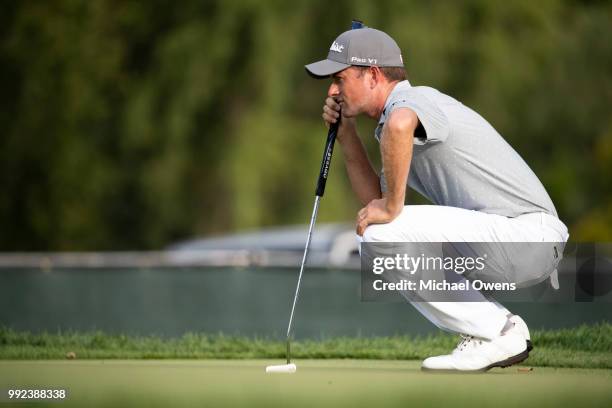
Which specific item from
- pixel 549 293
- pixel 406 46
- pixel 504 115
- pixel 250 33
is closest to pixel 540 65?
pixel 504 115

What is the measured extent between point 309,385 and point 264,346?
2032 millimetres

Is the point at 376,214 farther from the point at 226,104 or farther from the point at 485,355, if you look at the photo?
the point at 226,104

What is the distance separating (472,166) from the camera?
4496 mm

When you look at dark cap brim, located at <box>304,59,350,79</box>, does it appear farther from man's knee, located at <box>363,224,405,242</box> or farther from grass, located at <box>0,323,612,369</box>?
grass, located at <box>0,323,612,369</box>

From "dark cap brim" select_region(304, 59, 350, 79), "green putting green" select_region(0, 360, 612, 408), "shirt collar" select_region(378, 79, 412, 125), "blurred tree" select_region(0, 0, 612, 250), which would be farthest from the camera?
"blurred tree" select_region(0, 0, 612, 250)

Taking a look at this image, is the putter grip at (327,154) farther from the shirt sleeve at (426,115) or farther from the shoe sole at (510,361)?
the shoe sole at (510,361)

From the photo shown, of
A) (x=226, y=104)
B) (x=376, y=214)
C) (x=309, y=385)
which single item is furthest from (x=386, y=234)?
(x=226, y=104)

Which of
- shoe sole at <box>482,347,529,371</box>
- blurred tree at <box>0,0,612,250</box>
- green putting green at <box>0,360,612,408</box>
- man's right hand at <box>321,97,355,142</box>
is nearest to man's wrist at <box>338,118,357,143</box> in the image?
man's right hand at <box>321,97,355,142</box>

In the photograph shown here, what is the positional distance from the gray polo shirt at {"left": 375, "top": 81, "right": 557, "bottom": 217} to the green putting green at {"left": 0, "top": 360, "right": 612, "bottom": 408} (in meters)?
0.59

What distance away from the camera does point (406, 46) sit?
15188 millimetres

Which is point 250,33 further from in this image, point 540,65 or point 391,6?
point 540,65

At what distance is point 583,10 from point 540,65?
246 cm

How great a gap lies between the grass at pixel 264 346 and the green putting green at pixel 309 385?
1.99ft

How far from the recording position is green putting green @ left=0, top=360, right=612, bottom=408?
3.49 metres
